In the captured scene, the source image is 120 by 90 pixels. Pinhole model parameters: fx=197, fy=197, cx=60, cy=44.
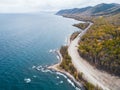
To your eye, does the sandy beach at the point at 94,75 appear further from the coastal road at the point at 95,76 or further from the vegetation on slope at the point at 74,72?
the vegetation on slope at the point at 74,72

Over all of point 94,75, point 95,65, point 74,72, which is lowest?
point 94,75

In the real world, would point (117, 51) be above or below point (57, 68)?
above

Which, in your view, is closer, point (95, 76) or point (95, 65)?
point (95, 76)

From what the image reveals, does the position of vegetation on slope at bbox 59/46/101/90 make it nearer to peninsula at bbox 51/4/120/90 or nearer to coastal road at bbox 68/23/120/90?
peninsula at bbox 51/4/120/90

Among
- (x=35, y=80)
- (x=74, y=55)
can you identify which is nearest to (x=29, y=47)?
(x=74, y=55)

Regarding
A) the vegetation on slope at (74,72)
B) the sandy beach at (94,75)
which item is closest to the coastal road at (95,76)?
the sandy beach at (94,75)

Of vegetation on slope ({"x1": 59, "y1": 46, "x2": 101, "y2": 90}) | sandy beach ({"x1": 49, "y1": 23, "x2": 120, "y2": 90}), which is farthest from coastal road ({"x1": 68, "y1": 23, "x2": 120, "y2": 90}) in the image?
vegetation on slope ({"x1": 59, "y1": 46, "x2": 101, "y2": 90})

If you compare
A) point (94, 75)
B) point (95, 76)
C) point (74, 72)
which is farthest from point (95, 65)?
point (74, 72)

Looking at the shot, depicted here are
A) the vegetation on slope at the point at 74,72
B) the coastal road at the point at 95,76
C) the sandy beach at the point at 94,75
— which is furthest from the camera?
the sandy beach at the point at 94,75

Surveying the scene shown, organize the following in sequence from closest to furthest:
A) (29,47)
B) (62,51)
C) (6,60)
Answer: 1. (6,60)
2. (62,51)
3. (29,47)

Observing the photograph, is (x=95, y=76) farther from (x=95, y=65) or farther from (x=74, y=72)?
(x=95, y=65)

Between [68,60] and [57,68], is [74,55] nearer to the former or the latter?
[68,60]
